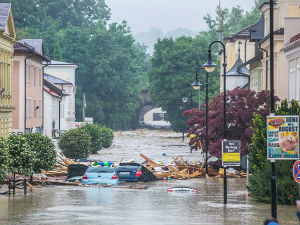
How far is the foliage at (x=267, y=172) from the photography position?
1065 inches

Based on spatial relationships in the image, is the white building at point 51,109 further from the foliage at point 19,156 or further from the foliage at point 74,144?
the foliage at point 19,156

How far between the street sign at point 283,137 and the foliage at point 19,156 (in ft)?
44.1

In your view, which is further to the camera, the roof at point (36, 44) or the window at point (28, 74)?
the roof at point (36, 44)

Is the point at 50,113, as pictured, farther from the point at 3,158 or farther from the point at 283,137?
the point at 283,137

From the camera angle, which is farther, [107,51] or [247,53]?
[107,51]

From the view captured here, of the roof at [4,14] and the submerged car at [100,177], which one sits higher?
the roof at [4,14]

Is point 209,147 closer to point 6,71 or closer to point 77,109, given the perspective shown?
point 6,71

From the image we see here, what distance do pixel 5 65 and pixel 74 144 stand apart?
10140 millimetres

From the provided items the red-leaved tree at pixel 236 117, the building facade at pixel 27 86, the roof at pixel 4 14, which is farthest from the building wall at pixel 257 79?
the roof at pixel 4 14

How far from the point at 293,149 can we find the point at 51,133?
64638mm

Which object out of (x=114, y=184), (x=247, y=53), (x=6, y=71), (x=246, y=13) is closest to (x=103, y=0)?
(x=246, y=13)

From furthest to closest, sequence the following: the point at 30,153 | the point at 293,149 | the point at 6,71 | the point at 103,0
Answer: the point at 103,0, the point at 6,71, the point at 30,153, the point at 293,149

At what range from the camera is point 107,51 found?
443 ft

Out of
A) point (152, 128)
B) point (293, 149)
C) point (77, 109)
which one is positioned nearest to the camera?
point (293, 149)
